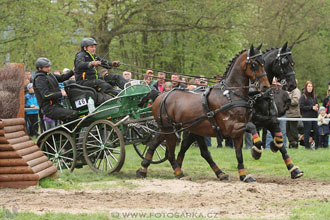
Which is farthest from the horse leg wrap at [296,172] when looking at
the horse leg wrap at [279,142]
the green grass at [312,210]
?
the green grass at [312,210]

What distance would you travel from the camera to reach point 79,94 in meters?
11.7

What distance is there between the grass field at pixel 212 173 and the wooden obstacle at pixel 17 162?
223 mm

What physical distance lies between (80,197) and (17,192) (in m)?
1.20

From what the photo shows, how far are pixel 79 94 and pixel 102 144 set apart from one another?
45.0 inches

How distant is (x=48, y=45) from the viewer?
19422 millimetres

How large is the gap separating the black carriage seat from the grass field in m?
1.41

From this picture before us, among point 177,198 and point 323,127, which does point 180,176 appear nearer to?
point 177,198

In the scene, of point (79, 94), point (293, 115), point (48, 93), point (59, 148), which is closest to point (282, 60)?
Answer: point (79, 94)

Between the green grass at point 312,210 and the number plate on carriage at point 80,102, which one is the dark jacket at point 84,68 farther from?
the green grass at point 312,210

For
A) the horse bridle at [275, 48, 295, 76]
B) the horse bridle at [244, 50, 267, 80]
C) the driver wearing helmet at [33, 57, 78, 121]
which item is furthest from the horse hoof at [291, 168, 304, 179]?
the driver wearing helmet at [33, 57, 78, 121]

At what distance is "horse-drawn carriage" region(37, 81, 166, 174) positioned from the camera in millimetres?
11367

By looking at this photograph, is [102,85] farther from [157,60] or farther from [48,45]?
[157,60]

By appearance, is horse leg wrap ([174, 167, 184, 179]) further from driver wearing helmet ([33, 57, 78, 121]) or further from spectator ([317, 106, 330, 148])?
spectator ([317, 106, 330, 148])

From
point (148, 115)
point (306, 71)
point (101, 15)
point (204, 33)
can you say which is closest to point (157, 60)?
point (204, 33)
